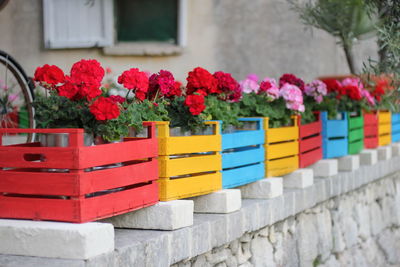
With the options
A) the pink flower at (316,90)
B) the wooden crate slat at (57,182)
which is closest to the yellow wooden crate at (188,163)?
the wooden crate slat at (57,182)

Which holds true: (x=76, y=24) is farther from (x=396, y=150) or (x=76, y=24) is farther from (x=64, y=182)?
(x=64, y=182)

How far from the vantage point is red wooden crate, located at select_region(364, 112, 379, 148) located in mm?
6512

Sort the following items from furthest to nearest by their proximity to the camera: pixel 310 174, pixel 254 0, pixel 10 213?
pixel 254 0 < pixel 310 174 < pixel 10 213

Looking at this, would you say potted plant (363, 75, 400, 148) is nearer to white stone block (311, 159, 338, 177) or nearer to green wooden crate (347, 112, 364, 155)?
green wooden crate (347, 112, 364, 155)

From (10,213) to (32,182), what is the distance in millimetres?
153

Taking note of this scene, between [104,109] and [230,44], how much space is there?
7.32m

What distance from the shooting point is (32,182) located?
2.79 meters

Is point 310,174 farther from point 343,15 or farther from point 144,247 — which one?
point 343,15

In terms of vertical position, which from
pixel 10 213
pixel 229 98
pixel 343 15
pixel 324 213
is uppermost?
pixel 343 15

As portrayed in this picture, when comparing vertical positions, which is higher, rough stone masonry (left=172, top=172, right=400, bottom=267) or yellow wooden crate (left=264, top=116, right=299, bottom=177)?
yellow wooden crate (left=264, top=116, right=299, bottom=177)

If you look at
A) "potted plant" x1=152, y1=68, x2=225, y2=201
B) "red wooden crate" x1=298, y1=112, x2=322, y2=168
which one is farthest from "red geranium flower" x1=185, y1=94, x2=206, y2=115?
"red wooden crate" x1=298, y1=112, x2=322, y2=168

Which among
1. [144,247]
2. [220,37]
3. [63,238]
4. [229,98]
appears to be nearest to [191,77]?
[229,98]

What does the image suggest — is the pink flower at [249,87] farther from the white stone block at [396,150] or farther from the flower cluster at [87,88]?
the white stone block at [396,150]

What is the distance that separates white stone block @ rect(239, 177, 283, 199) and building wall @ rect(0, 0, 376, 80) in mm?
5514
